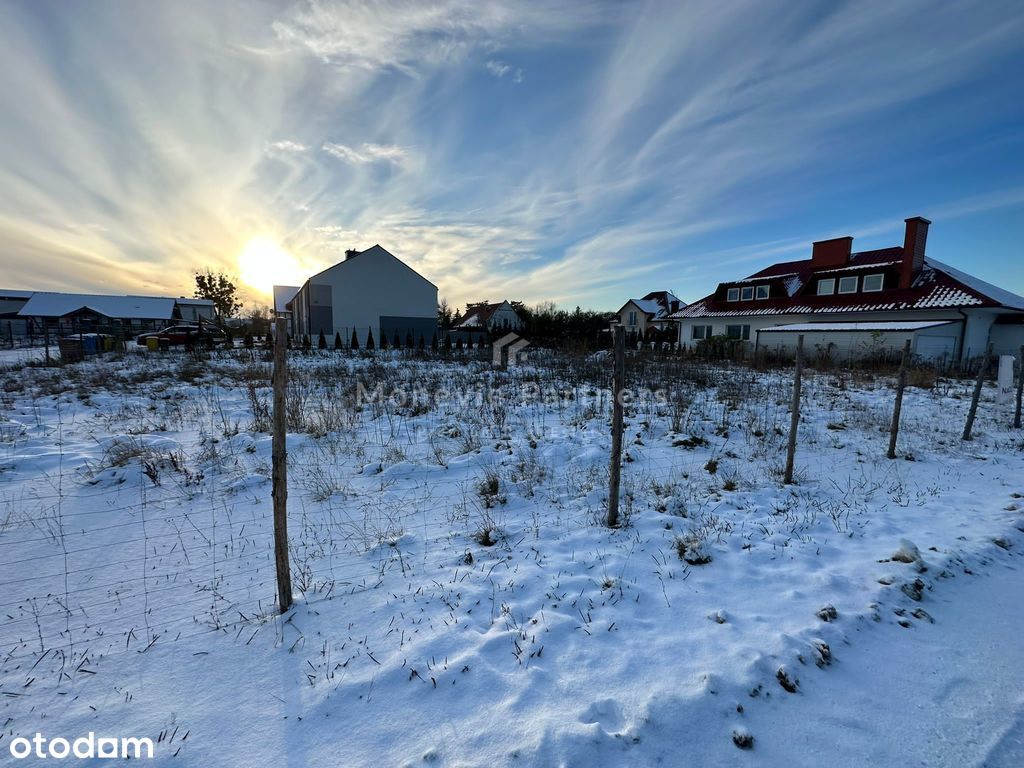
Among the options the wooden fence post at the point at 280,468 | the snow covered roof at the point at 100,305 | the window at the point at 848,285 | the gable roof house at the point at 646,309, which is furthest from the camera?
the snow covered roof at the point at 100,305

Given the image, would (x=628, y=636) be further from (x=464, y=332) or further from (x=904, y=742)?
(x=464, y=332)

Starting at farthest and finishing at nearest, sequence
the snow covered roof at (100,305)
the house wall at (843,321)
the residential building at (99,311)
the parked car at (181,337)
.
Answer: the snow covered roof at (100,305)
the residential building at (99,311)
the parked car at (181,337)
the house wall at (843,321)

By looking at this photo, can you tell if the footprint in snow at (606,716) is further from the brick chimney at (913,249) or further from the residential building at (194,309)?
the residential building at (194,309)

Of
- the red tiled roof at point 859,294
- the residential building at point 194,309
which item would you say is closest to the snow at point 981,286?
the red tiled roof at point 859,294

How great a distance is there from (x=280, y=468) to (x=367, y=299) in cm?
3227

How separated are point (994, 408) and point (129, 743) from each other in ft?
55.3

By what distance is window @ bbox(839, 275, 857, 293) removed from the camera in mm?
25094

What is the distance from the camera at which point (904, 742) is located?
2.12 meters

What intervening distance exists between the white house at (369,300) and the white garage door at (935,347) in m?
30.0

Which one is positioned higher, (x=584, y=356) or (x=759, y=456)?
(x=584, y=356)

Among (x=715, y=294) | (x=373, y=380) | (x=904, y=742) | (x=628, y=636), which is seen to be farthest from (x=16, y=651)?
(x=715, y=294)

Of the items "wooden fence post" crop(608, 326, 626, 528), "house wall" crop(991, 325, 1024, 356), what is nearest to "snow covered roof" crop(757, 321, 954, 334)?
"house wall" crop(991, 325, 1024, 356)

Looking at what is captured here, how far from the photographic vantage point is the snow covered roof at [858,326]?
20.2m

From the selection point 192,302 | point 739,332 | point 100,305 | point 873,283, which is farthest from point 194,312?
point 873,283
